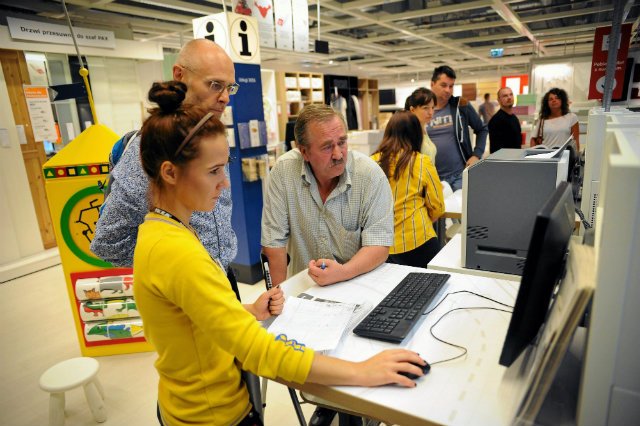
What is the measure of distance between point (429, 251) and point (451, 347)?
1572 millimetres

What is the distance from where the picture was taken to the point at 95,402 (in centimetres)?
232

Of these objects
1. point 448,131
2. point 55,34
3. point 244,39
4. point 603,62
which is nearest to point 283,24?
point 244,39

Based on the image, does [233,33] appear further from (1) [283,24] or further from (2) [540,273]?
(2) [540,273]

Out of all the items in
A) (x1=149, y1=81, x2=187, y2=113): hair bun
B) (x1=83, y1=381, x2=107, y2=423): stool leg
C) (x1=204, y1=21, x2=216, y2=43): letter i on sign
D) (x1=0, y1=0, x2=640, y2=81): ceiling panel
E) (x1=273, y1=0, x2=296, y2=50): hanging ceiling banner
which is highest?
(x1=0, y1=0, x2=640, y2=81): ceiling panel

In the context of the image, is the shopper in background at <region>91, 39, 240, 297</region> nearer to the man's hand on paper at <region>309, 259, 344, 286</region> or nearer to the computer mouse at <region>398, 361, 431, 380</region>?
the man's hand on paper at <region>309, 259, 344, 286</region>

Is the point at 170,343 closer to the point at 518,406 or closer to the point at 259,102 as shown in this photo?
the point at 518,406

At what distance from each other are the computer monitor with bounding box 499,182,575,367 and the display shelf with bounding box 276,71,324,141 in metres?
7.20

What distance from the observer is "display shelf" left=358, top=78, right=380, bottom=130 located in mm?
11330

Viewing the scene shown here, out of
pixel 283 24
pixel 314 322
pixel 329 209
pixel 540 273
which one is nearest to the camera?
pixel 540 273

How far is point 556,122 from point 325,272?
16.1ft

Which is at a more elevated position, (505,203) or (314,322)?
(505,203)

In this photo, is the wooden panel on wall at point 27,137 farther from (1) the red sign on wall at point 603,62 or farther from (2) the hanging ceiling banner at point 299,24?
(1) the red sign on wall at point 603,62

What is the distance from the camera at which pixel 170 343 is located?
3.43 feet

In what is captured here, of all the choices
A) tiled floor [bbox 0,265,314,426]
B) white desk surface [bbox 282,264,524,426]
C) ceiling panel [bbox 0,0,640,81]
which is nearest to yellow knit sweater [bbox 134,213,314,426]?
white desk surface [bbox 282,264,524,426]
